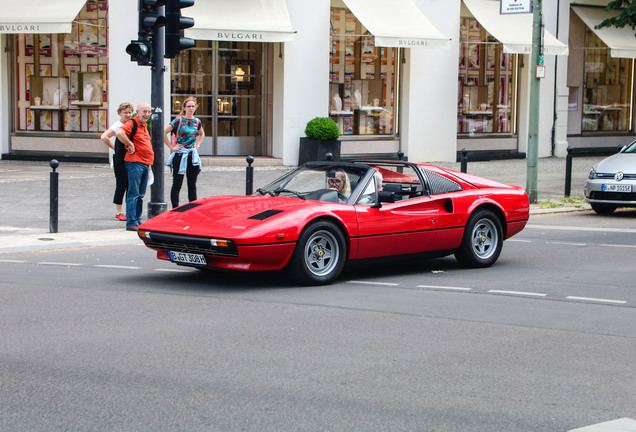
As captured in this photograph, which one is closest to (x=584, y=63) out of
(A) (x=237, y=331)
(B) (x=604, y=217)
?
(B) (x=604, y=217)

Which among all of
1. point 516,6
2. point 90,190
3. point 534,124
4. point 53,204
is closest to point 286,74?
point 90,190

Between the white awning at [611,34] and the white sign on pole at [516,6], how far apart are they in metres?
11.6

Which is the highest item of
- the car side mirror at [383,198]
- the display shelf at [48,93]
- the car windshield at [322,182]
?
the display shelf at [48,93]

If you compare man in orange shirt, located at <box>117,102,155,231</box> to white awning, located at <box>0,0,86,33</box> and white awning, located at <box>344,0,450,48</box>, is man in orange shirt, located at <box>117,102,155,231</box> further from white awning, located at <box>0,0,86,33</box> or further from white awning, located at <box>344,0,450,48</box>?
white awning, located at <box>344,0,450,48</box>

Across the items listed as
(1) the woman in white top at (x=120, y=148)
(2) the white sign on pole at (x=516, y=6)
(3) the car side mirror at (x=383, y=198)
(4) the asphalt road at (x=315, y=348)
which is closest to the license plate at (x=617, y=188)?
(2) the white sign on pole at (x=516, y=6)

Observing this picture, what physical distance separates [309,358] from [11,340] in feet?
6.97

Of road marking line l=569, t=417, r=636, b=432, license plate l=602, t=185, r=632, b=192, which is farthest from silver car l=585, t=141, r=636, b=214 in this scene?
road marking line l=569, t=417, r=636, b=432

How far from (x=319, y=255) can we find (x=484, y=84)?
1945cm

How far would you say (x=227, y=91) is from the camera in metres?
24.1

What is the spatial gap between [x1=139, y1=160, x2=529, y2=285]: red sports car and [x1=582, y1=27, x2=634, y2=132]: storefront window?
65.7 feet

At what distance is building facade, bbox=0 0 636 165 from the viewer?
22484mm

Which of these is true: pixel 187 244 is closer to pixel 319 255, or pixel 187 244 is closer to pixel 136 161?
pixel 319 255

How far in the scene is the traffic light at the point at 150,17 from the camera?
44.0 feet

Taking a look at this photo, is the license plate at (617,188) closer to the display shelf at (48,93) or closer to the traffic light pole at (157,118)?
the traffic light pole at (157,118)
